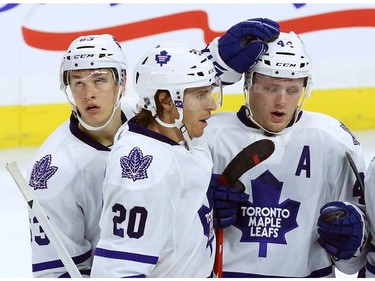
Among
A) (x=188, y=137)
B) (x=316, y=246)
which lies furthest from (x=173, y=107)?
(x=316, y=246)

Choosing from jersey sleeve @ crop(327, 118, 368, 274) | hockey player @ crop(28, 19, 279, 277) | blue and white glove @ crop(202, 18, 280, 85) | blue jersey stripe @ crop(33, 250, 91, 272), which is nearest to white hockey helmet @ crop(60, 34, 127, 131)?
hockey player @ crop(28, 19, 279, 277)

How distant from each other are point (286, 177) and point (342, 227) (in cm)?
28

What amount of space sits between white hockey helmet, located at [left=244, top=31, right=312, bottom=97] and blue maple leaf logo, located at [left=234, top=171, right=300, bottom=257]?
12.2 inches

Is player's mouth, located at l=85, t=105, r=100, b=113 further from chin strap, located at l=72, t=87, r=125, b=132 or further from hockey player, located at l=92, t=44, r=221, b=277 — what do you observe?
hockey player, located at l=92, t=44, r=221, b=277

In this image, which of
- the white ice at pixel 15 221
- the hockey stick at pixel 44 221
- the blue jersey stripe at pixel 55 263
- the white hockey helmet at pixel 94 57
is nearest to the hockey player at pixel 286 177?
the white hockey helmet at pixel 94 57

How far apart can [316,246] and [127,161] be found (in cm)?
79

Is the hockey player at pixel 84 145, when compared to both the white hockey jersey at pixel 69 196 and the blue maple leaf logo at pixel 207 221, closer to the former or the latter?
the white hockey jersey at pixel 69 196

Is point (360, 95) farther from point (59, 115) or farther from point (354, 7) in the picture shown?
point (59, 115)

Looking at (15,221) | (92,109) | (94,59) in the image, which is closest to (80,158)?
(92,109)

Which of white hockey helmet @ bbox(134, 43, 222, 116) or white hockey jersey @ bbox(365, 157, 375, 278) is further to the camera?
white hockey jersey @ bbox(365, 157, 375, 278)

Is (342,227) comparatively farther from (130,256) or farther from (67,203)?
(67,203)

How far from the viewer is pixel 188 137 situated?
298 cm

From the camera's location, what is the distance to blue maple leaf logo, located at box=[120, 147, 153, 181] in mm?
2811

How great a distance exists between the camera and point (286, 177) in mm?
3314
